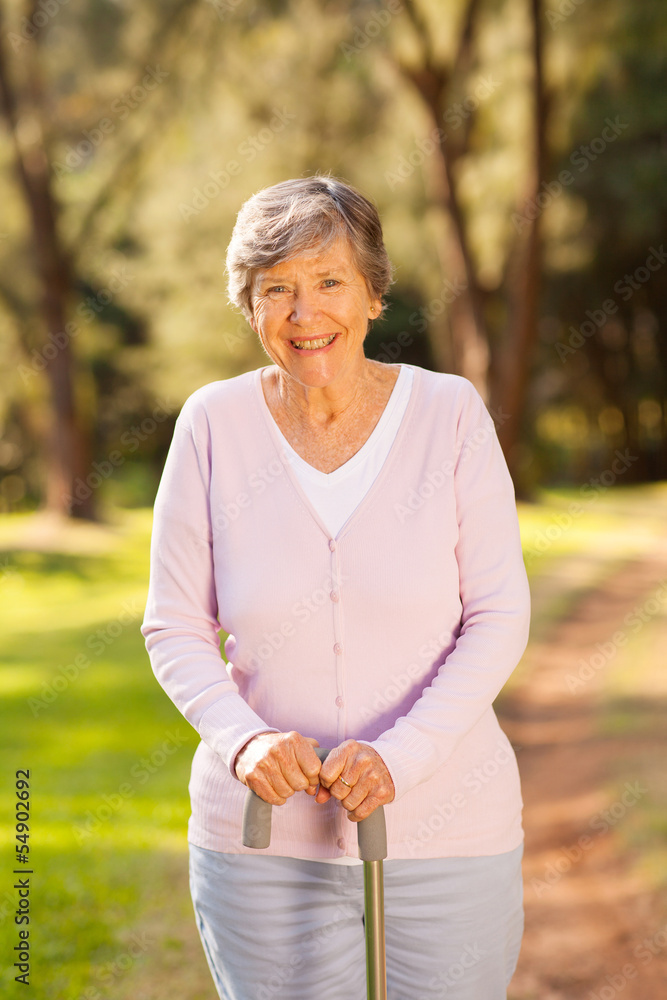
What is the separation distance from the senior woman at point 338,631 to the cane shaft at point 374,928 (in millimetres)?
105

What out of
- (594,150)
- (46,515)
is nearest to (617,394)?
(594,150)

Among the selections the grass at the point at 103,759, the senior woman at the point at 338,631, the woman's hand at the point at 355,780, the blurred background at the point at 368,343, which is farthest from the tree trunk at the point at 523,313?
the woman's hand at the point at 355,780

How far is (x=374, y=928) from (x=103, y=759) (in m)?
4.16

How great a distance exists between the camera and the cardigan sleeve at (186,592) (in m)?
1.65

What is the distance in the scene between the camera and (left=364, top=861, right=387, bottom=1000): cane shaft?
5.01 ft

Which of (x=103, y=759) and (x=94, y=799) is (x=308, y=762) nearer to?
(x=94, y=799)

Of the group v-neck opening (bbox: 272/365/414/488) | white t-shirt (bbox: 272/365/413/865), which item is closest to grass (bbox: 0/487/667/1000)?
white t-shirt (bbox: 272/365/413/865)

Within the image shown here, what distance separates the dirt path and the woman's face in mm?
2394

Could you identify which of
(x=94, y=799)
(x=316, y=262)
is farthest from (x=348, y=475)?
(x=94, y=799)

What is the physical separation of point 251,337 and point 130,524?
4.88m

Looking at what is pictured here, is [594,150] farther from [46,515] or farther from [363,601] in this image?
[363,601]

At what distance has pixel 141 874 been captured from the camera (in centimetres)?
390

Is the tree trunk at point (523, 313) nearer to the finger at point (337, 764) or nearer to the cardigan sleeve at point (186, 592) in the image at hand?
the cardigan sleeve at point (186, 592)

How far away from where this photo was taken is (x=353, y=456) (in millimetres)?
1738
